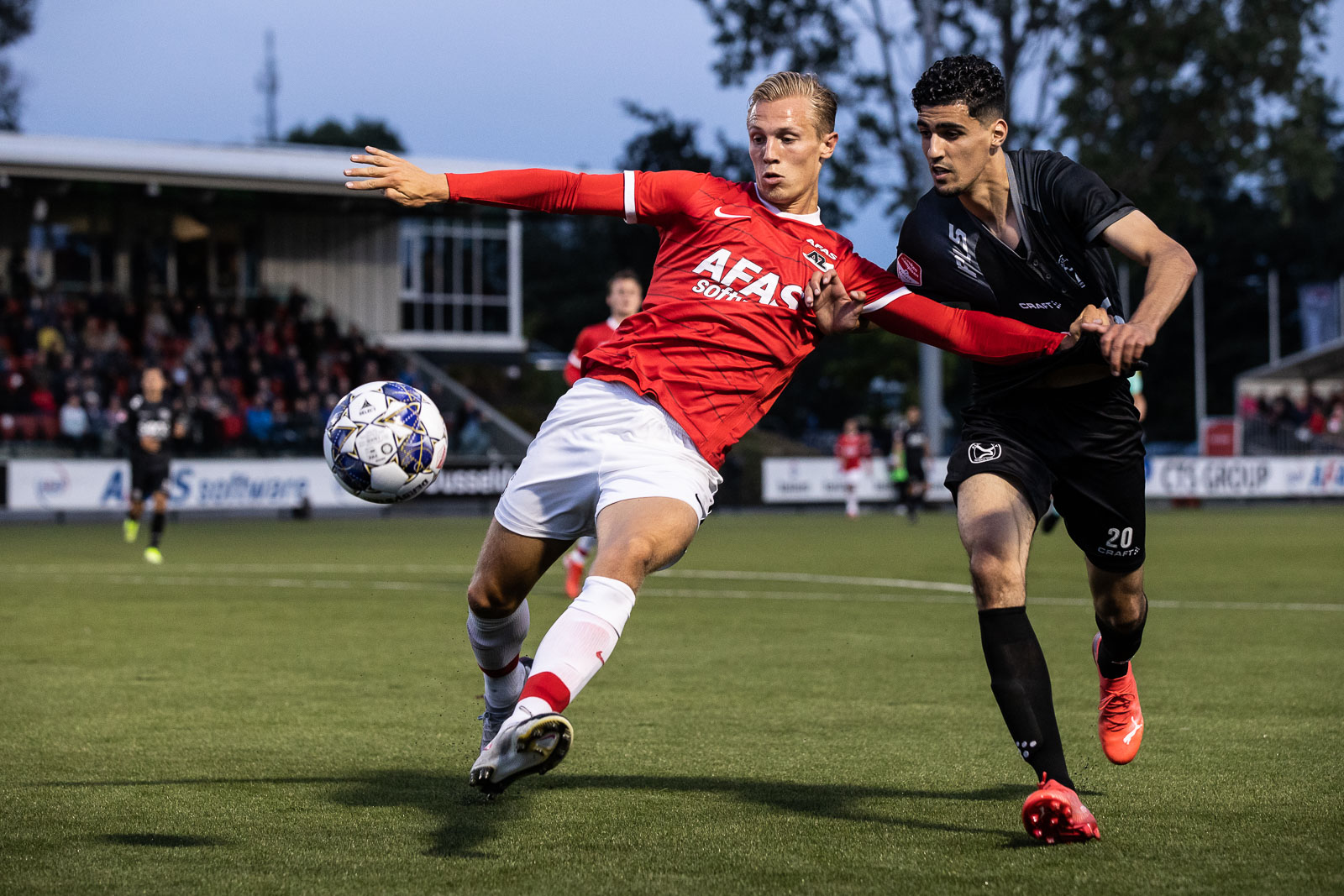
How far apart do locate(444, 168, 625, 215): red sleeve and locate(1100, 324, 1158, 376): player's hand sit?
1585 millimetres

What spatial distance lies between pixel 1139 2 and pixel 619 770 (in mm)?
31361

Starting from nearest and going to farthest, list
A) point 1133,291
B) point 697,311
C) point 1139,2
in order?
point 697,311 < point 1139,2 < point 1133,291

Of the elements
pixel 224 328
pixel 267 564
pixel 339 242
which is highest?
pixel 339 242

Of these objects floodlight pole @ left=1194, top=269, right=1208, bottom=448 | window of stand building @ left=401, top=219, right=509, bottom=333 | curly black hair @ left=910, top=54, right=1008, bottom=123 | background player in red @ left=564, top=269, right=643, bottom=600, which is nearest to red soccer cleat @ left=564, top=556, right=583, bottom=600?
background player in red @ left=564, top=269, right=643, bottom=600

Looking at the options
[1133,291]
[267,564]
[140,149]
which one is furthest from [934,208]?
[1133,291]

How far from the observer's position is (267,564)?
17062 mm

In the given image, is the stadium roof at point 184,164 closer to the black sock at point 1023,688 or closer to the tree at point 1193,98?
the tree at point 1193,98

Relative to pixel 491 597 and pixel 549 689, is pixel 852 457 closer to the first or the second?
pixel 491 597

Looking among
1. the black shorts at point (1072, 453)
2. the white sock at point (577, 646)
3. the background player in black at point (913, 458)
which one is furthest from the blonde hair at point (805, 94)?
the background player in black at point (913, 458)

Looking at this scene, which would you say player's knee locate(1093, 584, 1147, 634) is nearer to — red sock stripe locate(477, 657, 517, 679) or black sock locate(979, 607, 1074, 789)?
black sock locate(979, 607, 1074, 789)

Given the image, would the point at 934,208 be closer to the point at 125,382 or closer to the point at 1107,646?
the point at 1107,646

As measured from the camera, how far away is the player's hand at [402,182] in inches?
177

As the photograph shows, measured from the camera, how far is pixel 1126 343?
4.23 metres

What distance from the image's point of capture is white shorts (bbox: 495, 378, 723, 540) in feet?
14.4
